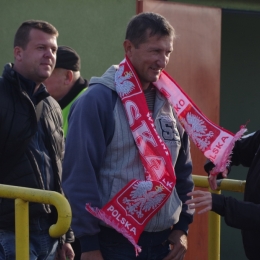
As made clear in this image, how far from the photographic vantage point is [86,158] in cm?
307

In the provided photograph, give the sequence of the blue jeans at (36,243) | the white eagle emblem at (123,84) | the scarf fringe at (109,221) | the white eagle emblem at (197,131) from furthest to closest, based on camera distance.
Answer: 1. the blue jeans at (36,243)
2. the white eagle emblem at (197,131)
3. the white eagle emblem at (123,84)
4. the scarf fringe at (109,221)

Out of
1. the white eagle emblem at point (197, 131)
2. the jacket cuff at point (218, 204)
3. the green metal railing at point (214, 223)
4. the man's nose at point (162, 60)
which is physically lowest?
the green metal railing at point (214, 223)

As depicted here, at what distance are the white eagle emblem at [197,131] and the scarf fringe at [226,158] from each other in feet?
0.37

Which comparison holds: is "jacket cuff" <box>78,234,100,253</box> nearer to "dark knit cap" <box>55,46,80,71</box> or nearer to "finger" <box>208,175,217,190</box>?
"finger" <box>208,175,217,190</box>

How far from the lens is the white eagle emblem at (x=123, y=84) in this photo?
3238 millimetres

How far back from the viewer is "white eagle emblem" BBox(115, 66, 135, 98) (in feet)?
10.6

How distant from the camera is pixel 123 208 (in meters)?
3.13

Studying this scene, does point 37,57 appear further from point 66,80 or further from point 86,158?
point 66,80

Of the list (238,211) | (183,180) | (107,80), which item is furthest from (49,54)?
(238,211)

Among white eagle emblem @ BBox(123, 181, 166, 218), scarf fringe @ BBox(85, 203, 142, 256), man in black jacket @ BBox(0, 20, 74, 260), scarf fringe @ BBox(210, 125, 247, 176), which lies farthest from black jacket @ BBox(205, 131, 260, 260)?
man in black jacket @ BBox(0, 20, 74, 260)

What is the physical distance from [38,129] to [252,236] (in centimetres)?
127

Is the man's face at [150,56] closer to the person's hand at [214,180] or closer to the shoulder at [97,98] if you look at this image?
the shoulder at [97,98]

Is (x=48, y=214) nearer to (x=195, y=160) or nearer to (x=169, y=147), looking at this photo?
(x=169, y=147)

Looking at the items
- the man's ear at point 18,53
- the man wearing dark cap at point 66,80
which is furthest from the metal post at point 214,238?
the man wearing dark cap at point 66,80
